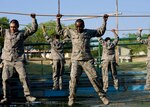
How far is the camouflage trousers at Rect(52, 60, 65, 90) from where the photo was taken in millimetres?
15234

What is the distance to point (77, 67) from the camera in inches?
422

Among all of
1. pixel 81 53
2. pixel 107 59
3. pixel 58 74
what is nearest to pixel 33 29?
pixel 81 53

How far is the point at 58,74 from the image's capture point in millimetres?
15383

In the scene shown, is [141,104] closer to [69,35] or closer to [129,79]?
[69,35]

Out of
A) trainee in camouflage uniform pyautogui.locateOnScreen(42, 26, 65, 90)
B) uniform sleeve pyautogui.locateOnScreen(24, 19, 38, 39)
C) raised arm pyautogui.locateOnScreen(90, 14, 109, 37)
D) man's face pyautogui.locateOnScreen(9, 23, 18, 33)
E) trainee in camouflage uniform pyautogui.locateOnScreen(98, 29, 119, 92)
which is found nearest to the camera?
man's face pyautogui.locateOnScreen(9, 23, 18, 33)

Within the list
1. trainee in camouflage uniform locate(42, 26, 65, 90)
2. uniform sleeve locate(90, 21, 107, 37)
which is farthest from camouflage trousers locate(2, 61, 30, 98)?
trainee in camouflage uniform locate(42, 26, 65, 90)

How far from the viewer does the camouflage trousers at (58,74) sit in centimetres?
1523

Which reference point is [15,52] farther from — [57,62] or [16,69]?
[57,62]

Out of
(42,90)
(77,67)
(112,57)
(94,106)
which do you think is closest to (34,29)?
(77,67)

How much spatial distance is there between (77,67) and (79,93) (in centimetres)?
460

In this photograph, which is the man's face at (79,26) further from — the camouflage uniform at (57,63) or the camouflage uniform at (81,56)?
the camouflage uniform at (57,63)

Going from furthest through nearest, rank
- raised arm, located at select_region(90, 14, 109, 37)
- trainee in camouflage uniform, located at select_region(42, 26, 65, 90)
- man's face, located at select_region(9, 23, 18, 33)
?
trainee in camouflage uniform, located at select_region(42, 26, 65, 90)
raised arm, located at select_region(90, 14, 109, 37)
man's face, located at select_region(9, 23, 18, 33)

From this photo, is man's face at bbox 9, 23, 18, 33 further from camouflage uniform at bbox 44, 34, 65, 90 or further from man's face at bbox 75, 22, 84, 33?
camouflage uniform at bbox 44, 34, 65, 90

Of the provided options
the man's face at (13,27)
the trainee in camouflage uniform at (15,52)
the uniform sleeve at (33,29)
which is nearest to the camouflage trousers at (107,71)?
the trainee in camouflage uniform at (15,52)
